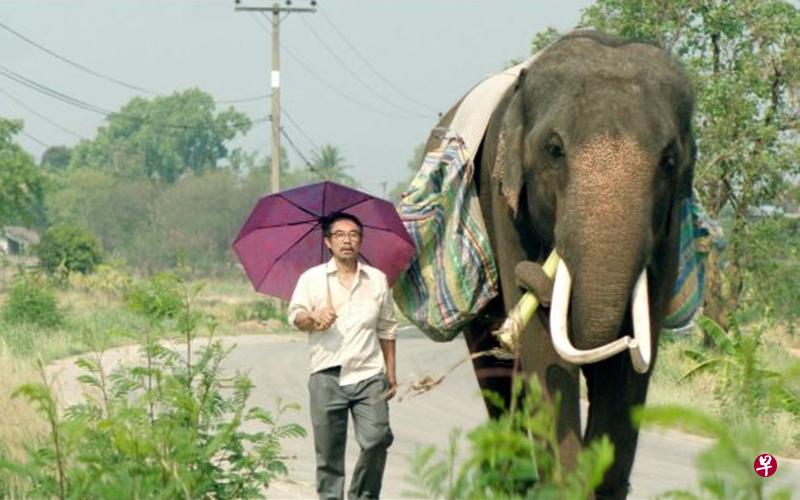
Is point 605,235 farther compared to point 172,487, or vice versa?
point 605,235

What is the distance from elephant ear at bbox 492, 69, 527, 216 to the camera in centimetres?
885

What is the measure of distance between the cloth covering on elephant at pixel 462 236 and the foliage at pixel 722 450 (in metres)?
6.33

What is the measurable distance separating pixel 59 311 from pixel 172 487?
37475mm

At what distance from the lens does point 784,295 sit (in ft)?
95.6

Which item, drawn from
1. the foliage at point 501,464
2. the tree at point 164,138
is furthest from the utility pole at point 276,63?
the tree at point 164,138

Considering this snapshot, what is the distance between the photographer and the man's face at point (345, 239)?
10.1 metres

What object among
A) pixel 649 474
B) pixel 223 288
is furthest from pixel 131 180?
pixel 649 474

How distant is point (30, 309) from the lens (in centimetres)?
3941

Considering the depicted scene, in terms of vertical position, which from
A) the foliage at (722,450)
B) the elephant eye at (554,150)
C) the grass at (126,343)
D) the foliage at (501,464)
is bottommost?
the grass at (126,343)

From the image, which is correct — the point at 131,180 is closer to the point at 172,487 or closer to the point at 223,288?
the point at 223,288

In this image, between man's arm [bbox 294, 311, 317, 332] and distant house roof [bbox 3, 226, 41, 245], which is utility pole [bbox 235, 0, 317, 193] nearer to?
man's arm [bbox 294, 311, 317, 332]

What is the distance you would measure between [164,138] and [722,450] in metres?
161

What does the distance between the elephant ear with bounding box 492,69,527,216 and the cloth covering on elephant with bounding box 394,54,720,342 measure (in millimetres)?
162

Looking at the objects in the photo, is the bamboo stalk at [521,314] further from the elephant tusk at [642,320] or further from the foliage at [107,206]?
the foliage at [107,206]
